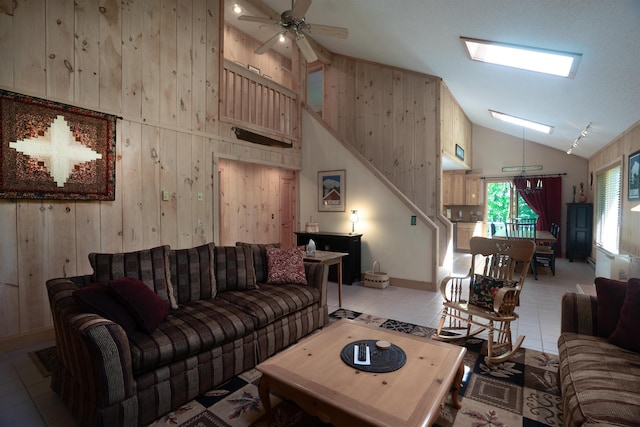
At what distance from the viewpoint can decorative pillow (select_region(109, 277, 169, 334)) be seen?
2.04 m

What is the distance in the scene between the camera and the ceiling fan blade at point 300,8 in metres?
3.22

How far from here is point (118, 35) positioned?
3566 millimetres

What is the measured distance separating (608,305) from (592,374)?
0.69 meters

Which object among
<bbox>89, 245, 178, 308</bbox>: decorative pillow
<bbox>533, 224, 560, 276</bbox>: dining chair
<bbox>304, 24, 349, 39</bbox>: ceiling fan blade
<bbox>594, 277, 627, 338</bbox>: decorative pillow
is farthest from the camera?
<bbox>533, 224, 560, 276</bbox>: dining chair

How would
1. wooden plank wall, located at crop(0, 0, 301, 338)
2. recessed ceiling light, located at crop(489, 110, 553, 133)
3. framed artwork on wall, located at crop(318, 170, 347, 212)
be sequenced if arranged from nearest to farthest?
1. wooden plank wall, located at crop(0, 0, 301, 338)
2. framed artwork on wall, located at crop(318, 170, 347, 212)
3. recessed ceiling light, located at crop(489, 110, 553, 133)

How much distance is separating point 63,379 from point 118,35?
11.4 feet

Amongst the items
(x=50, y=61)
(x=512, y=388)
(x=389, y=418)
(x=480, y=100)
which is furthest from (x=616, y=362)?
(x=480, y=100)

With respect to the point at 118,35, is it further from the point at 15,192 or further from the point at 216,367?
the point at 216,367

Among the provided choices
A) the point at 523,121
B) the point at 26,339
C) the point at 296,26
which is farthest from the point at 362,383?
the point at 523,121

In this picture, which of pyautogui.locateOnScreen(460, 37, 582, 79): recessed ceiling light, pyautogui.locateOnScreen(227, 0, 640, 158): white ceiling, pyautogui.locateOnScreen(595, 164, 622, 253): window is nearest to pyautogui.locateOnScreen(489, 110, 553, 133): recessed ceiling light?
pyautogui.locateOnScreen(227, 0, 640, 158): white ceiling

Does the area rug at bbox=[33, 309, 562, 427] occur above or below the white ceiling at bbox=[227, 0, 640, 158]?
below

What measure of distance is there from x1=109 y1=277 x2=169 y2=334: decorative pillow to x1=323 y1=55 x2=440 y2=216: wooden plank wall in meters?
4.88

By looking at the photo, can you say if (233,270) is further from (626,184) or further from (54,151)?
(626,184)

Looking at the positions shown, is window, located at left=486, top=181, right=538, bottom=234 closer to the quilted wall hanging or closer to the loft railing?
the loft railing
